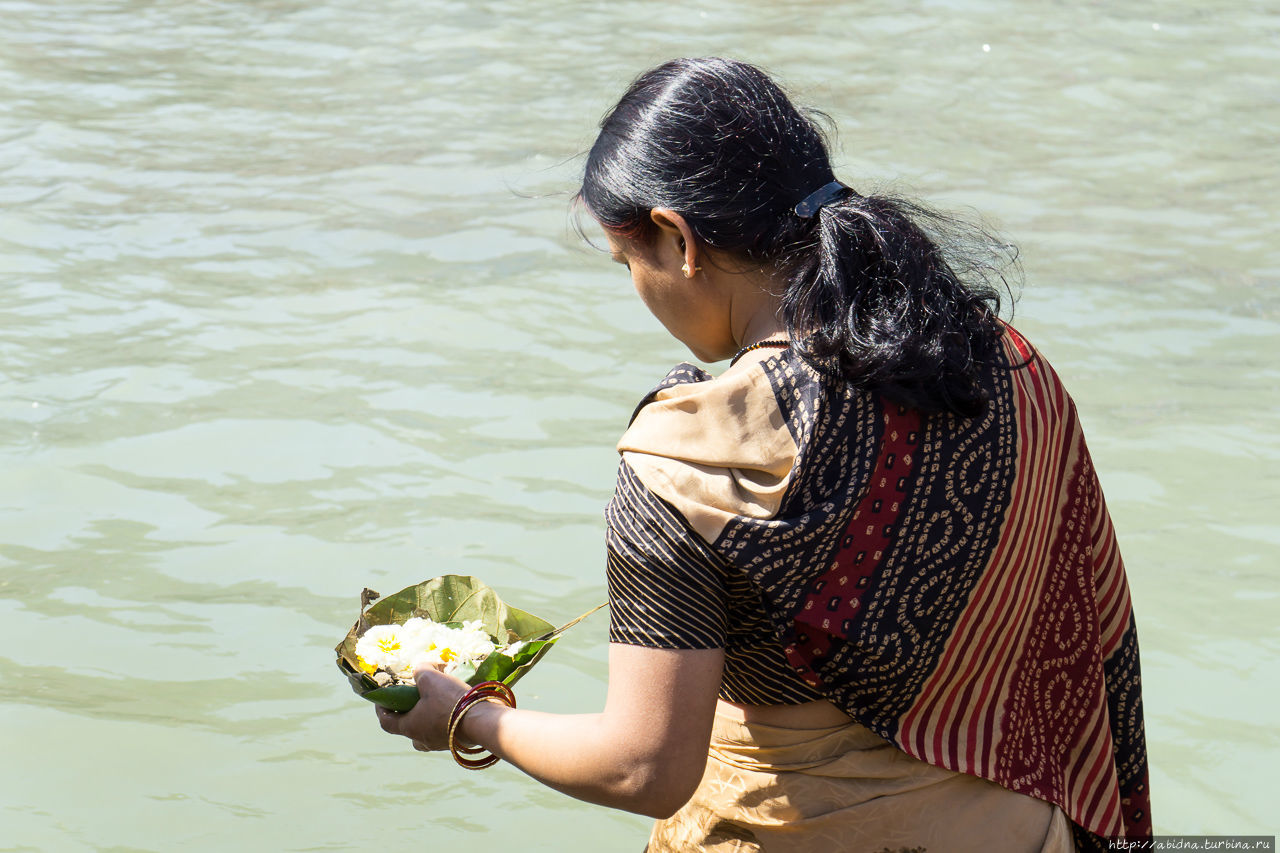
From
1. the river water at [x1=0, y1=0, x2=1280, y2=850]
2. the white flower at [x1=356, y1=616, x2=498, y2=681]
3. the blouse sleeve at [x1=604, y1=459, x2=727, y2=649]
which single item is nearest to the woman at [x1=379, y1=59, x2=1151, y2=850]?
the blouse sleeve at [x1=604, y1=459, x2=727, y2=649]

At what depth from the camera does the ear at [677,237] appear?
167 centimetres

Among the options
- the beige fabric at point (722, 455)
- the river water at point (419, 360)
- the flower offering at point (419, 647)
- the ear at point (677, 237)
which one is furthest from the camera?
the river water at point (419, 360)

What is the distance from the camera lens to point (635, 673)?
1572 millimetres

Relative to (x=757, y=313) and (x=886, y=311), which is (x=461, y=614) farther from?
(x=886, y=311)

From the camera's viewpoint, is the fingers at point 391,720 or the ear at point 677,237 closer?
the ear at point 677,237

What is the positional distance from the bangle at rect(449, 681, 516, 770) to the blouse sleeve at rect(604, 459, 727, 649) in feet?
1.14

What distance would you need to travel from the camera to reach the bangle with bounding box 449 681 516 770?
1839 mm

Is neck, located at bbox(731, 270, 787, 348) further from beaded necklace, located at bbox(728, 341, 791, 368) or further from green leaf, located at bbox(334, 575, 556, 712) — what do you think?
green leaf, located at bbox(334, 575, 556, 712)

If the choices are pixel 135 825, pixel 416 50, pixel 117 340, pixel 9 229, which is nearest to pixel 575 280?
pixel 117 340

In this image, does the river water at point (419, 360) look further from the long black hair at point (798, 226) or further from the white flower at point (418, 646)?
the long black hair at point (798, 226)

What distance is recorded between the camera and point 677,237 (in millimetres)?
1705

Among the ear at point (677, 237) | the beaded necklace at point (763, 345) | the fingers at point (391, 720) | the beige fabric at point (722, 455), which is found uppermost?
the ear at point (677, 237)

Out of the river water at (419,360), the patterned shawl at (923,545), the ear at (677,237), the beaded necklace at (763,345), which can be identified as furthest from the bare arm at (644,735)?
the river water at (419,360)

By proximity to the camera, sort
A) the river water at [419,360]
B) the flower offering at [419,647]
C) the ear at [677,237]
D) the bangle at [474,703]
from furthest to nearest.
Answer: the river water at [419,360] → the flower offering at [419,647] → the bangle at [474,703] → the ear at [677,237]
